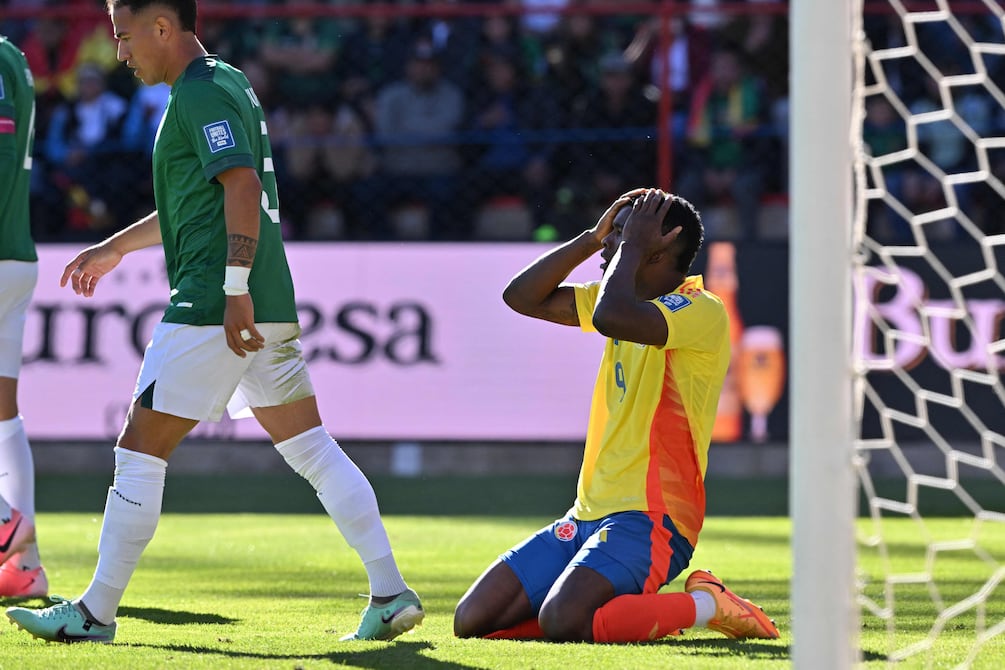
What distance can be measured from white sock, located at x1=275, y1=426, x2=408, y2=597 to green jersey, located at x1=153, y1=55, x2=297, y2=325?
1.27 ft

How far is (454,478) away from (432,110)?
10.4ft

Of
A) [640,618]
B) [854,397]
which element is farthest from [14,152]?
[854,397]

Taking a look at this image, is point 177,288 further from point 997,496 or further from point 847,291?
point 997,496

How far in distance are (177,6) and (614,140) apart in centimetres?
734

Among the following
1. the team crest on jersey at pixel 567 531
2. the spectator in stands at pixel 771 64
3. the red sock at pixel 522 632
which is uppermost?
the spectator in stands at pixel 771 64

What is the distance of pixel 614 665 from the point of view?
3732 millimetres

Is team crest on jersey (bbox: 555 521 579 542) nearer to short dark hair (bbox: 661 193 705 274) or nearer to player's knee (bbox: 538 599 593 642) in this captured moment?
player's knee (bbox: 538 599 593 642)

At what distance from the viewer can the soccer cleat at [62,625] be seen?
4047 mm

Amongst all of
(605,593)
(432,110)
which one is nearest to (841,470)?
(605,593)

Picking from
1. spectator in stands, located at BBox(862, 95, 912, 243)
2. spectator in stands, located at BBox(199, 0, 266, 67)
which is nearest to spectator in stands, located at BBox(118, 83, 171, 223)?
spectator in stands, located at BBox(199, 0, 266, 67)

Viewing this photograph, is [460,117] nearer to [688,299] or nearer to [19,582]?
[19,582]

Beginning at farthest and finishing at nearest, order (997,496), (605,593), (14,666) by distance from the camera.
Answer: (997,496), (605,593), (14,666)

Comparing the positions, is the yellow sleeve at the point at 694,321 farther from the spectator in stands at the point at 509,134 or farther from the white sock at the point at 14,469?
the spectator in stands at the point at 509,134

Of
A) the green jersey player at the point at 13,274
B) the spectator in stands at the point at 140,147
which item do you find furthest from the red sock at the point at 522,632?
the spectator in stands at the point at 140,147
